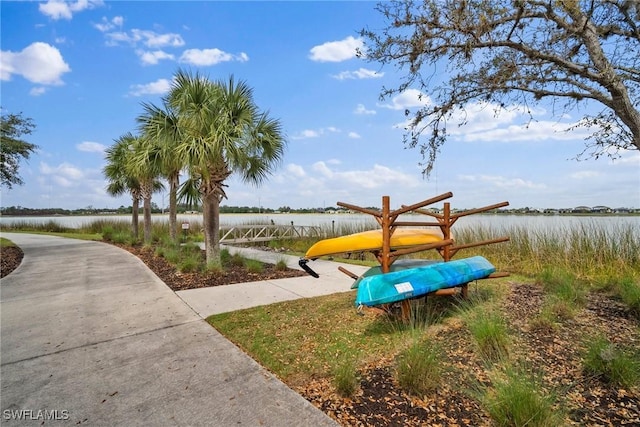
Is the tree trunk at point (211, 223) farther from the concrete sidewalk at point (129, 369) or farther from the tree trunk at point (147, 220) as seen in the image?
the tree trunk at point (147, 220)

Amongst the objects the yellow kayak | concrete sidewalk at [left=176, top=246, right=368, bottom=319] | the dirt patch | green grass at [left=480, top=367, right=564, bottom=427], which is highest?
the yellow kayak

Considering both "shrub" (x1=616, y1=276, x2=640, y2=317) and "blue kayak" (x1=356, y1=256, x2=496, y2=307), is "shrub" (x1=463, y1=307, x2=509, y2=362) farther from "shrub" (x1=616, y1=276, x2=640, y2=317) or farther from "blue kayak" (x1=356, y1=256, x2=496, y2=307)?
"shrub" (x1=616, y1=276, x2=640, y2=317)

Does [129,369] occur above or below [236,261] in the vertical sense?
below

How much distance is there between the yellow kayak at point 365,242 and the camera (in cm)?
466

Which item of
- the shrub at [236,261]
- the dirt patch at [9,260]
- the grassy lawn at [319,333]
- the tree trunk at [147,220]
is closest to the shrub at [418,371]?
the grassy lawn at [319,333]

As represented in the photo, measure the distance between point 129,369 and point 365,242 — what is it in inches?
124

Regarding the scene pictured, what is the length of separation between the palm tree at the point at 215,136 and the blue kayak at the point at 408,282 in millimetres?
4951

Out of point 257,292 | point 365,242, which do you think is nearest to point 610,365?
point 365,242

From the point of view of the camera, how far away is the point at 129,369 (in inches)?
123

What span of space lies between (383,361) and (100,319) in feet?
13.1

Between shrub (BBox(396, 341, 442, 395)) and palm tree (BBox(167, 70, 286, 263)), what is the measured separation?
19.6ft

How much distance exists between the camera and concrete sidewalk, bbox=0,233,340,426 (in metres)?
2.42

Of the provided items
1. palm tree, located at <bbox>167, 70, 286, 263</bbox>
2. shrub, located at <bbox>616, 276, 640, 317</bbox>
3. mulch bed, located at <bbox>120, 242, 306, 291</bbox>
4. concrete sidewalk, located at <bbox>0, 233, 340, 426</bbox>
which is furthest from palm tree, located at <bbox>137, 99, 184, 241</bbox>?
shrub, located at <bbox>616, 276, 640, 317</bbox>

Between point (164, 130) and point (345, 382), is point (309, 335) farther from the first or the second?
point (164, 130)
